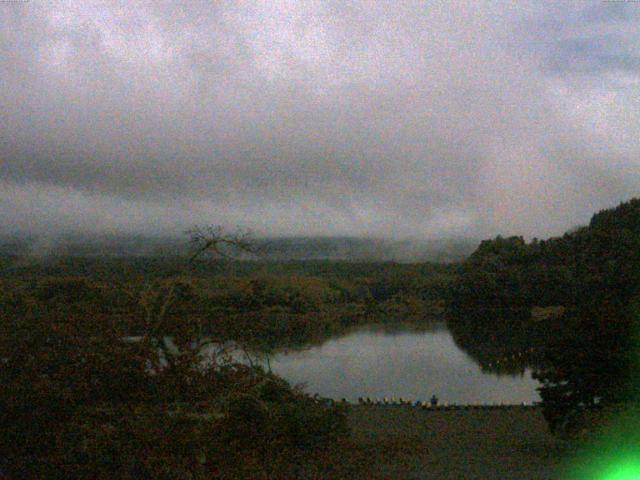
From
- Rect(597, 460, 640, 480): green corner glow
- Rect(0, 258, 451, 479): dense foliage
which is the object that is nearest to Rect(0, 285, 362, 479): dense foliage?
Rect(0, 258, 451, 479): dense foliage

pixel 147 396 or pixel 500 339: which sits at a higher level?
pixel 147 396

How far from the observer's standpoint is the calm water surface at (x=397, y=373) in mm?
29141

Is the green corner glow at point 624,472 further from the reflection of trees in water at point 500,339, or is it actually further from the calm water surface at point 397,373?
the reflection of trees in water at point 500,339

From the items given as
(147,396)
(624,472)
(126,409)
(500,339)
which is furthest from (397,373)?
(126,409)

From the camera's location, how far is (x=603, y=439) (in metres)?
12.4

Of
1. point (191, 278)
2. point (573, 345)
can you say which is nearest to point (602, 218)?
point (573, 345)

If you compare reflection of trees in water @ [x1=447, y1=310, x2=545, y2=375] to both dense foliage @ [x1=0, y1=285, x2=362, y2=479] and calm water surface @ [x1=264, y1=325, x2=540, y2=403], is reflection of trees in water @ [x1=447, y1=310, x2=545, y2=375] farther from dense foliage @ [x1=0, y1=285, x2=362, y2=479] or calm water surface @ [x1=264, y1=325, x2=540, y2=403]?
dense foliage @ [x1=0, y1=285, x2=362, y2=479]

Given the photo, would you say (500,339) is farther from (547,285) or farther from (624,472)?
(624,472)

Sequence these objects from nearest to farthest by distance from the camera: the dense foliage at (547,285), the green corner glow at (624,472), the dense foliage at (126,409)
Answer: the dense foliage at (126,409)
the green corner glow at (624,472)
the dense foliage at (547,285)

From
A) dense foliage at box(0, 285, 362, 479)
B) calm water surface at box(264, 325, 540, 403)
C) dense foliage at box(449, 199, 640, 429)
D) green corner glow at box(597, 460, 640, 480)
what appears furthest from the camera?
calm water surface at box(264, 325, 540, 403)

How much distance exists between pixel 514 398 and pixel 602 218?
47.8 m

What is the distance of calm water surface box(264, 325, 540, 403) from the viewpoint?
29.1 m

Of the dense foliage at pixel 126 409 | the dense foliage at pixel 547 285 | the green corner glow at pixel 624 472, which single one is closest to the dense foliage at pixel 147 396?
the dense foliage at pixel 126 409

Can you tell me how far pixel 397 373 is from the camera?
3641 centimetres
